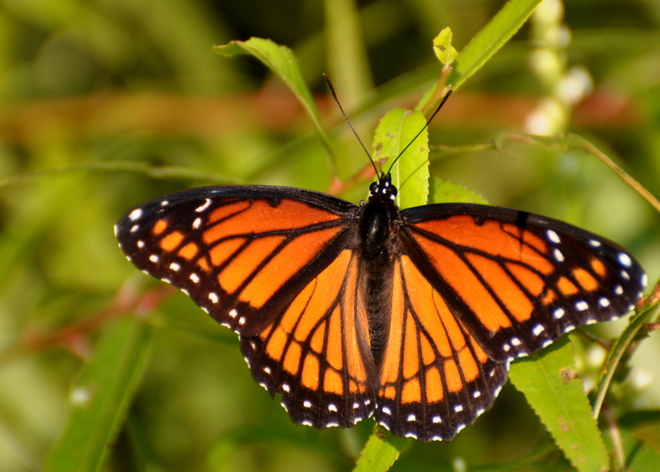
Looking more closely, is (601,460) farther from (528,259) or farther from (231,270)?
(231,270)

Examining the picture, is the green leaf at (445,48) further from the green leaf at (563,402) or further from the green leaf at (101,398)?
the green leaf at (101,398)

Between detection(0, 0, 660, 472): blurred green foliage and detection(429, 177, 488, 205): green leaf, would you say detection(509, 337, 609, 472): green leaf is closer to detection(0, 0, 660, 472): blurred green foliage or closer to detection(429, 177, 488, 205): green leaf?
detection(429, 177, 488, 205): green leaf

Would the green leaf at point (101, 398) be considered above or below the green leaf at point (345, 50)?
below

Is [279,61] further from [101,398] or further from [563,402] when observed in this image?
[101,398]

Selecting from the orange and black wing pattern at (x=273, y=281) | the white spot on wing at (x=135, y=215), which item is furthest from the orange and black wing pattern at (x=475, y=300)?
the white spot on wing at (x=135, y=215)

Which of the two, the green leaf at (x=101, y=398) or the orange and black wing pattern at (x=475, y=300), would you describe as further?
the green leaf at (x=101, y=398)

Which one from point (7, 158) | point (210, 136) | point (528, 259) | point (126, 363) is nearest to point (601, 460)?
point (528, 259)

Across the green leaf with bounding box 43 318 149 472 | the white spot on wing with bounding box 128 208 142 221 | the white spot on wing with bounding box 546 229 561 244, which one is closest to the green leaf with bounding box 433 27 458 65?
the white spot on wing with bounding box 546 229 561 244
